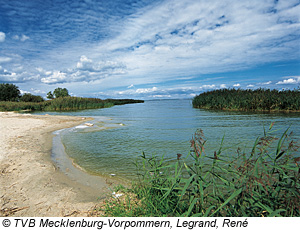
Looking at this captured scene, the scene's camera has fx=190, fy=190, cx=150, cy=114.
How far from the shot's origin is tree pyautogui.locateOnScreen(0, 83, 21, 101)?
165 feet

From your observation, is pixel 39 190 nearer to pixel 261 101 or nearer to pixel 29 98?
pixel 261 101

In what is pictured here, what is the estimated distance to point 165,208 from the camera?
2576 millimetres

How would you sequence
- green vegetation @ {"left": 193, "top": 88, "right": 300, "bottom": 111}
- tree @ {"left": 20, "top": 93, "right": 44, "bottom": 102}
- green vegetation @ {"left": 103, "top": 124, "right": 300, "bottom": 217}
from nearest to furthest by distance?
green vegetation @ {"left": 103, "top": 124, "right": 300, "bottom": 217}
green vegetation @ {"left": 193, "top": 88, "right": 300, "bottom": 111}
tree @ {"left": 20, "top": 93, "right": 44, "bottom": 102}

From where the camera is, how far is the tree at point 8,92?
50312 mm

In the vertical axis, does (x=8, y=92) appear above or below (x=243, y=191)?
above

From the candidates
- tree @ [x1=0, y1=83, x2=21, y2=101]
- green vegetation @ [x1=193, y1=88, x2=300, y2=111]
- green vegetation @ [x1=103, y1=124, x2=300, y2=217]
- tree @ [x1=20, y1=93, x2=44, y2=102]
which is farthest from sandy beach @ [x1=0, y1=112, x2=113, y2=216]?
tree @ [x1=0, y1=83, x2=21, y2=101]

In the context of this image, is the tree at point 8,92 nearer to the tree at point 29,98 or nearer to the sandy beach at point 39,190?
the tree at point 29,98

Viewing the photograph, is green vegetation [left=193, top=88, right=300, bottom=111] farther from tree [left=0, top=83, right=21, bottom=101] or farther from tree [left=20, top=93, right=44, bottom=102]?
tree [left=0, top=83, right=21, bottom=101]

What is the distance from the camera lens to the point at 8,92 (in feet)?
169

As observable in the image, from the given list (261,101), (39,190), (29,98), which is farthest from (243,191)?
(29,98)

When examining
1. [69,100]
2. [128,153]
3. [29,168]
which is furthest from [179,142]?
[69,100]

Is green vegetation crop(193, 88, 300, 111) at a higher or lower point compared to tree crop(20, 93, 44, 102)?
lower
